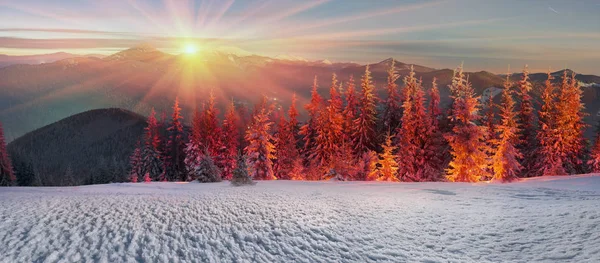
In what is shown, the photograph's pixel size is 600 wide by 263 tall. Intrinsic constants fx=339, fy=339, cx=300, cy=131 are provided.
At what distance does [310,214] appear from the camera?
7.32 meters

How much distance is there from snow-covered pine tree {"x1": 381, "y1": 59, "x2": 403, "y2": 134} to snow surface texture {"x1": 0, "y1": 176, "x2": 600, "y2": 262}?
35.7 m

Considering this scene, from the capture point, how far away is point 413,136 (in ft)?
117

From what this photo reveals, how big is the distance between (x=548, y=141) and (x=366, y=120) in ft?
65.2

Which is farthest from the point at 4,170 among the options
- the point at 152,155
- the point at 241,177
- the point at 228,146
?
the point at 241,177

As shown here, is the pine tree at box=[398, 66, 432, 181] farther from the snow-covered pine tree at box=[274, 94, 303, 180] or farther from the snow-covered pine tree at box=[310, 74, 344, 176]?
the snow-covered pine tree at box=[274, 94, 303, 180]

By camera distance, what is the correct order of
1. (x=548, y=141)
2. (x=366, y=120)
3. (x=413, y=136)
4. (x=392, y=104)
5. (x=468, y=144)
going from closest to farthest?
(x=468, y=144), (x=413, y=136), (x=548, y=141), (x=366, y=120), (x=392, y=104)

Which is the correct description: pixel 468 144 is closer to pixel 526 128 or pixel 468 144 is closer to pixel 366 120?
pixel 366 120

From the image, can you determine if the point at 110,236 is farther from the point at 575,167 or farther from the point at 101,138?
the point at 101,138

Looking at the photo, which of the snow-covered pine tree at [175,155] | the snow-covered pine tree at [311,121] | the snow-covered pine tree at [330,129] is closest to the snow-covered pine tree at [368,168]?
the snow-covered pine tree at [330,129]

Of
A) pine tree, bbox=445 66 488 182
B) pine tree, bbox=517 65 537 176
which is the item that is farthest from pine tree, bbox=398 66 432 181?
pine tree, bbox=517 65 537 176

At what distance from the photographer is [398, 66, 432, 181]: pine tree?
1388 inches

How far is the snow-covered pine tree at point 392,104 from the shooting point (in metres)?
43.0

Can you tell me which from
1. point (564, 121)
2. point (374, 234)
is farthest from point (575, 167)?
point (374, 234)

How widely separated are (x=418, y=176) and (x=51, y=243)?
34128mm
